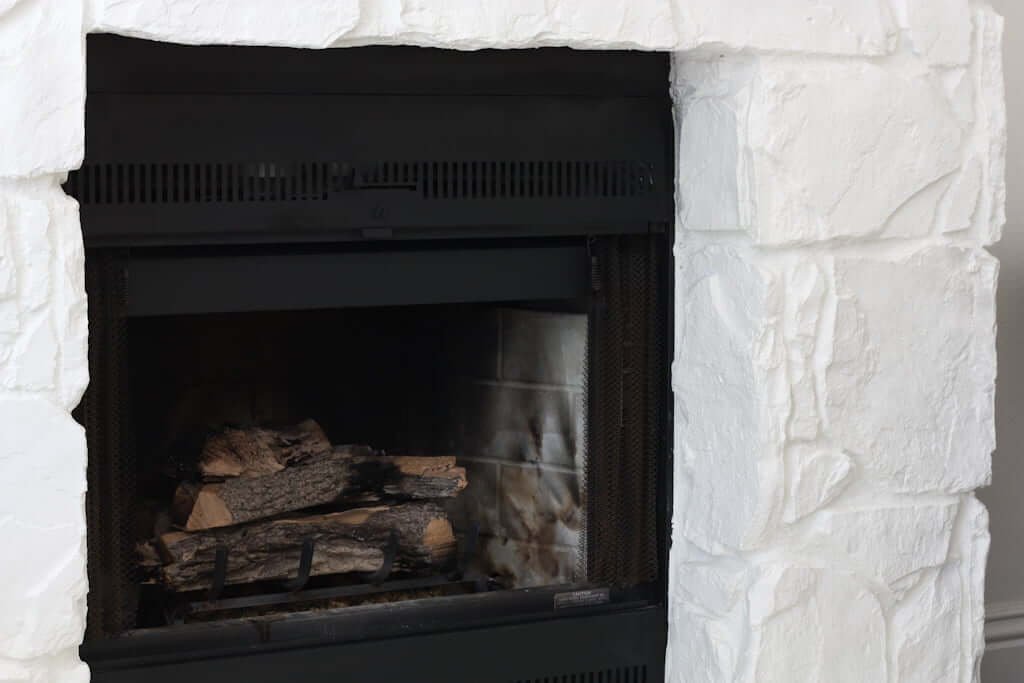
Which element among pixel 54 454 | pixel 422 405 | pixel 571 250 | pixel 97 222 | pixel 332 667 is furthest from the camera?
pixel 422 405

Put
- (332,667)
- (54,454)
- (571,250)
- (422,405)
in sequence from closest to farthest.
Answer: (54,454)
(332,667)
(571,250)
(422,405)

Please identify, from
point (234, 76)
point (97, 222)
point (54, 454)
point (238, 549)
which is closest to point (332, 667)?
point (238, 549)

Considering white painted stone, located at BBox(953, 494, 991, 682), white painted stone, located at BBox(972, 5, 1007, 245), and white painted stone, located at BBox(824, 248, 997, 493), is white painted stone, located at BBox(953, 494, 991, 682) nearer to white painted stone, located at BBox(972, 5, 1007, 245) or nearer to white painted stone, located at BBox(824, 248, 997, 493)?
white painted stone, located at BBox(824, 248, 997, 493)

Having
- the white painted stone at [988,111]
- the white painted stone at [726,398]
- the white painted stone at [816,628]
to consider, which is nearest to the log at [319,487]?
the white painted stone at [726,398]

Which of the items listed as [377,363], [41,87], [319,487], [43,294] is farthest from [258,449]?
[41,87]

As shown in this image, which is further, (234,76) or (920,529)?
(920,529)

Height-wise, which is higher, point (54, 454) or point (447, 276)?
point (447, 276)

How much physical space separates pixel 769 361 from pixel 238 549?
0.66 meters

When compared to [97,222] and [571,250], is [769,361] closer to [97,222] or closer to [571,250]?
[571,250]

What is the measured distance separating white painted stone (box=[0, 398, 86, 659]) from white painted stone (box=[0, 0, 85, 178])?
9.0 inches

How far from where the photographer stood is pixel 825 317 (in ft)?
5.46

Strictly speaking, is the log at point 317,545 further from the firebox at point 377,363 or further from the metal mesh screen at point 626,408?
the metal mesh screen at point 626,408

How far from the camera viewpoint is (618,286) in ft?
5.78

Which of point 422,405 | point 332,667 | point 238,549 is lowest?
point 332,667
